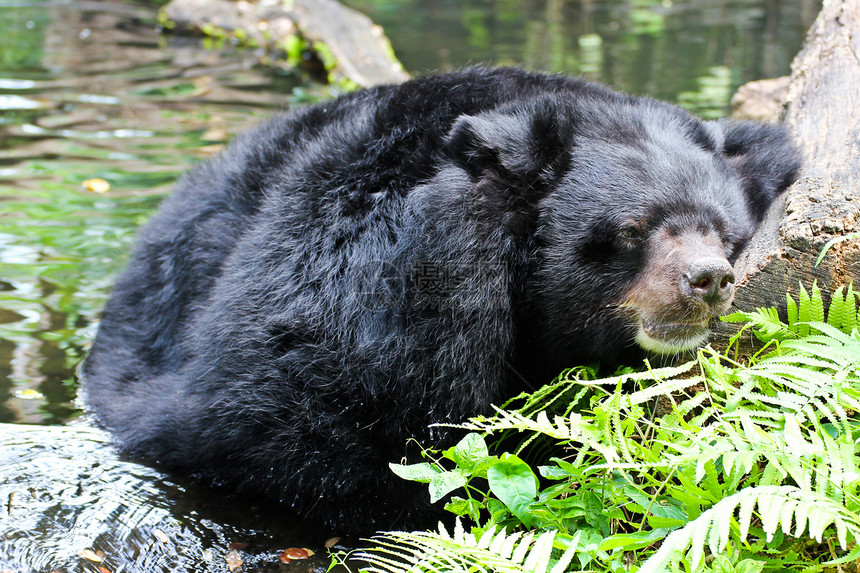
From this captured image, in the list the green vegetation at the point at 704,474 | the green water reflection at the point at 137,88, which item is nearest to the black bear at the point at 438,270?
the green vegetation at the point at 704,474

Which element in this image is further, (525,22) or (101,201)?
(525,22)

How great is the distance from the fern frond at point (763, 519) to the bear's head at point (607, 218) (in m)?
0.96

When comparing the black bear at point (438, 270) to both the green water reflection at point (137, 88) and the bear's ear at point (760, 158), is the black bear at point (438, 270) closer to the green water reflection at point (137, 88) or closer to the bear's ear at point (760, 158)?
the bear's ear at point (760, 158)

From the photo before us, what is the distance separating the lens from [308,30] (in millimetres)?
12648

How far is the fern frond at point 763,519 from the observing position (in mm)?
2416

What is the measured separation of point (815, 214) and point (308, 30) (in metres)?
10.5

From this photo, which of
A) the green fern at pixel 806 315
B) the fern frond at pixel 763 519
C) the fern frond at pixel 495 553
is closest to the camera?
the fern frond at pixel 763 519

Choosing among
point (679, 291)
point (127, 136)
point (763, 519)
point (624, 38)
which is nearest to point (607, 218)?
point (679, 291)

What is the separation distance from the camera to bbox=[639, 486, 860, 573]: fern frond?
2416 millimetres

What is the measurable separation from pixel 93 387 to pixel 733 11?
1864 centimetres

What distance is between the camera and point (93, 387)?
16.6 feet

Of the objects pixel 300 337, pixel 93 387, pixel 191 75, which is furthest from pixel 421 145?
pixel 191 75

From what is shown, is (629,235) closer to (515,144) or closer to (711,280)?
(711,280)

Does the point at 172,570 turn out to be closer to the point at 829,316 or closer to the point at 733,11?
the point at 829,316
